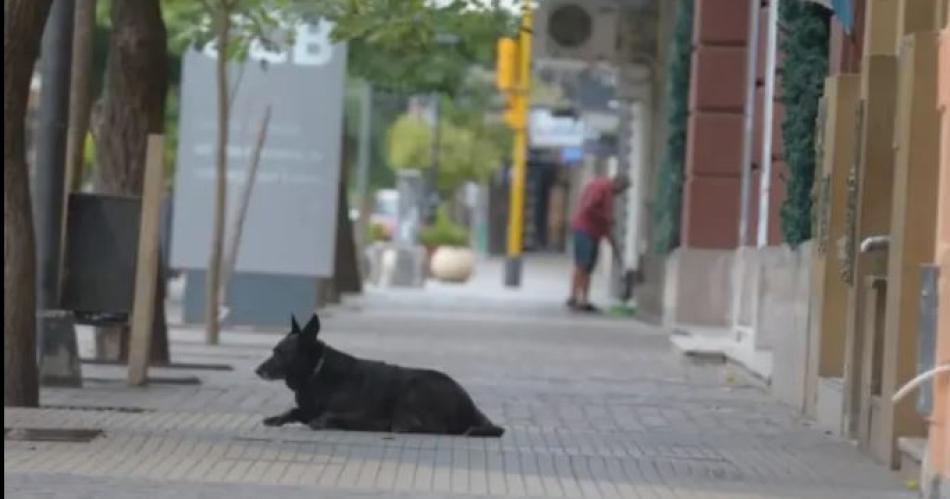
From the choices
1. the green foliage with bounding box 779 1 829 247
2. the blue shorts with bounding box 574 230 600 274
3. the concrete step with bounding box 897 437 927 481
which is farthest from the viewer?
the blue shorts with bounding box 574 230 600 274

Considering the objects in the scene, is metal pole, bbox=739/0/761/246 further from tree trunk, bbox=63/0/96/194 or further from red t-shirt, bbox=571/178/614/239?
red t-shirt, bbox=571/178/614/239

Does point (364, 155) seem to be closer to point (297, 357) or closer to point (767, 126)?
point (767, 126)

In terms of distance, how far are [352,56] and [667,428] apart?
39.2 feet

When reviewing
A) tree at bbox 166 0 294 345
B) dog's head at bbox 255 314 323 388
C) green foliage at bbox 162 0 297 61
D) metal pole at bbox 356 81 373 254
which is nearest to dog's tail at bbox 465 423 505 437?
dog's head at bbox 255 314 323 388

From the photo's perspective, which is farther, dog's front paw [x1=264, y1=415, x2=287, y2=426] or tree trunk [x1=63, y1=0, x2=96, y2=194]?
tree trunk [x1=63, y1=0, x2=96, y2=194]

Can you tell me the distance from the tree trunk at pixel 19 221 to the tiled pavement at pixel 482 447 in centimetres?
21

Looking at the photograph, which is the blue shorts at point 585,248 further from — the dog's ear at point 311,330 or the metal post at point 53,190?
the dog's ear at point 311,330

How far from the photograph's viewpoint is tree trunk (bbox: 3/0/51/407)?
11.5 meters

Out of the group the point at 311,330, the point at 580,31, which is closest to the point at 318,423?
the point at 311,330

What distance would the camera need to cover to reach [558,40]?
27125 millimetres

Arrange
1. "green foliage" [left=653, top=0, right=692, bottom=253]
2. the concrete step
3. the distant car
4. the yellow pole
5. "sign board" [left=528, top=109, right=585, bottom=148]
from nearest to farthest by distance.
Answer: the concrete step → "green foliage" [left=653, top=0, right=692, bottom=253] → the yellow pole → "sign board" [left=528, top=109, right=585, bottom=148] → the distant car

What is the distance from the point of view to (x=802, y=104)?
1466cm

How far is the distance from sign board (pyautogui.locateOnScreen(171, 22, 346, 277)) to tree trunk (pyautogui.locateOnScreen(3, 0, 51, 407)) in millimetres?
8438

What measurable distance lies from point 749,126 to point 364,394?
9.18 metres
